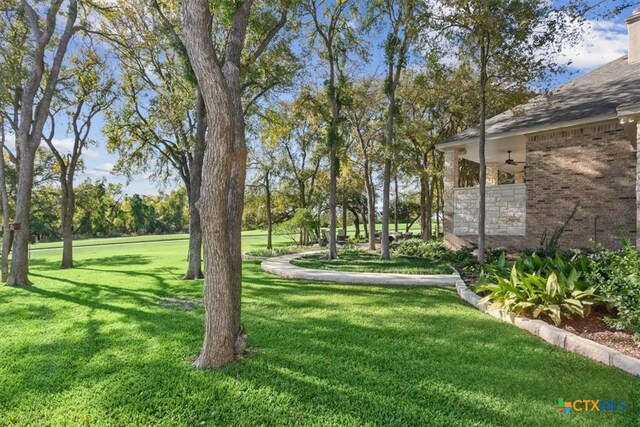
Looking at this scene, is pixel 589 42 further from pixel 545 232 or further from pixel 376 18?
pixel 376 18

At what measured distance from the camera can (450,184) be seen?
12336mm

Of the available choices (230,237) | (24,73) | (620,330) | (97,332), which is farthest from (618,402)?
(24,73)

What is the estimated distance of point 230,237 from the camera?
11.5ft

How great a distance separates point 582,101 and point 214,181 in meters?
11.2

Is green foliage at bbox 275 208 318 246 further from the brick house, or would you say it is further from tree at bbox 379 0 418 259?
the brick house

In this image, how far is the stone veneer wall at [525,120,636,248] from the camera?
8617 millimetres

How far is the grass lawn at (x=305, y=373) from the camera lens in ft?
8.43

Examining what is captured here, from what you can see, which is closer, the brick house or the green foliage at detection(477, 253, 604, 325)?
the green foliage at detection(477, 253, 604, 325)

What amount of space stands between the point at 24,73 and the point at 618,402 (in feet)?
43.6

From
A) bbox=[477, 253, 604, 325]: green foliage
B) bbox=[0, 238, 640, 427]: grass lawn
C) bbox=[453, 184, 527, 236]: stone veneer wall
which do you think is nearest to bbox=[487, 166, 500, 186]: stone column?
bbox=[453, 184, 527, 236]: stone veneer wall

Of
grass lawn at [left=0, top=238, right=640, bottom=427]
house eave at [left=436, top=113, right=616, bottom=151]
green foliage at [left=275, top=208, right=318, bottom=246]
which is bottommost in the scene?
grass lawn at [left=0, top=238, right=640, bottom=427]

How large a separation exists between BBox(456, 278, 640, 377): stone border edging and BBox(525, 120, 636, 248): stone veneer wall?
603 cm

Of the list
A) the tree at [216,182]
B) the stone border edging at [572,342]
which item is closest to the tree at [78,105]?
the tree at [216,182]

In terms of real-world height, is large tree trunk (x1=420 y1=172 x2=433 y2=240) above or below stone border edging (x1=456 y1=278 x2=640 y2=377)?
above
